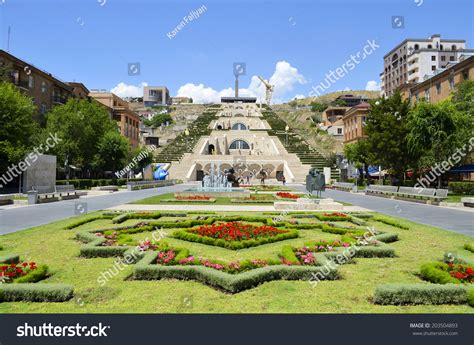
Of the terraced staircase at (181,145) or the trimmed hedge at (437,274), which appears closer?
the trimmed hedge at (437,274)

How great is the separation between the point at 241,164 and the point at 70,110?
31511 mm

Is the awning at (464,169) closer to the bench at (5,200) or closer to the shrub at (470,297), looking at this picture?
the shrub at (470,297)

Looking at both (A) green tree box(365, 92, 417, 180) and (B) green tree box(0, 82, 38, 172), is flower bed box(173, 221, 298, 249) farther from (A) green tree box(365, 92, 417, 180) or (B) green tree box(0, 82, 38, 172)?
(A) green tree box(365, 92, 417, 180)

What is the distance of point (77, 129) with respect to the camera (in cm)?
3797

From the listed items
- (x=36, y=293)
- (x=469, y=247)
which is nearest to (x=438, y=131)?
(x=469, y=247)

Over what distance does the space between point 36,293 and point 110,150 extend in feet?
126

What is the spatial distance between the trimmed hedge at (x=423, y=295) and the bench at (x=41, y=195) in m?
21.1

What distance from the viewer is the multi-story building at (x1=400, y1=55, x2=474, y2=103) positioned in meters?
42.2

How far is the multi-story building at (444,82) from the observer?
42.2 m

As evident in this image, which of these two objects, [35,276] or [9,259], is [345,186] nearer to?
[9,259]

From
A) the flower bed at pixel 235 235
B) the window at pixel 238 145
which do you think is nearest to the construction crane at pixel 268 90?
the window at pixel 238 145

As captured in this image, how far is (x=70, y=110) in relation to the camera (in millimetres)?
40125

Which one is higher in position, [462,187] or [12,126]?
[12,126]
